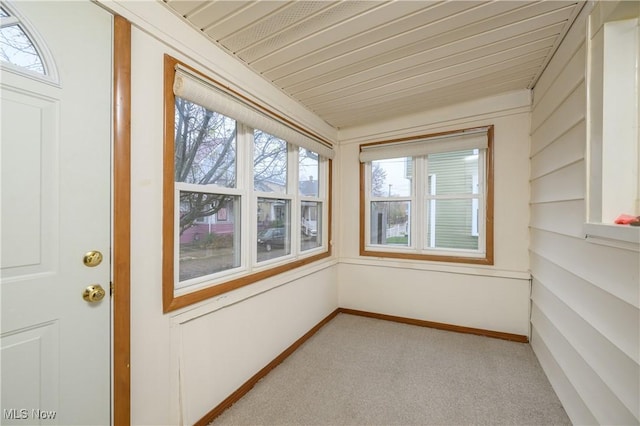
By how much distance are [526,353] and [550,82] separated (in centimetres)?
223

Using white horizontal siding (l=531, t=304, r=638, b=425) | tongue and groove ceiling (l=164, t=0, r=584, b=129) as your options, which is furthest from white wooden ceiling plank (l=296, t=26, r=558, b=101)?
white horizontal siding (l=531, t=304, r=638, b=425)

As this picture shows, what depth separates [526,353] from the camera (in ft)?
7.30

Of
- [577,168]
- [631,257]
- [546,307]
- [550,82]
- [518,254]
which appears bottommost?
[546,307]

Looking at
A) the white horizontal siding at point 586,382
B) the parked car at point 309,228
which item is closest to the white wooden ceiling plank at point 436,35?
the parked car at point 309,228

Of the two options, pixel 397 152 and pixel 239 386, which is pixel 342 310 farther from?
pixel 397 152

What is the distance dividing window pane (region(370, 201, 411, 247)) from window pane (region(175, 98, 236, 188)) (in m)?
1.91

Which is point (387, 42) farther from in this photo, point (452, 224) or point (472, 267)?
point (472, 267)

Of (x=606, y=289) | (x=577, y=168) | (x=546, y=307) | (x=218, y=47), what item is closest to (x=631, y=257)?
(x=606, y=289)

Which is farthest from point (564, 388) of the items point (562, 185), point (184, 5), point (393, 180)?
point (184, 5)

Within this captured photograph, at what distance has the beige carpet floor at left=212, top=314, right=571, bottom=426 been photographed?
5.16 ft

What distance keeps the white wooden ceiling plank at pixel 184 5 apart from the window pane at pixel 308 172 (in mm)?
1435

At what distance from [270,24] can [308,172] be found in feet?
5.00

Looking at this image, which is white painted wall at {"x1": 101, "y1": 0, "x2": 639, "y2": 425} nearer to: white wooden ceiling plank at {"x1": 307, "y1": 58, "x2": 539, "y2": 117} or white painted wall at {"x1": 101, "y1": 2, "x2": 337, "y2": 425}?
white painted wall at {"x1": 101, "y1": 2, "x2": 337, "y2": 425}

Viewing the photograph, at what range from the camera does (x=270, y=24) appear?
1.45 meters
